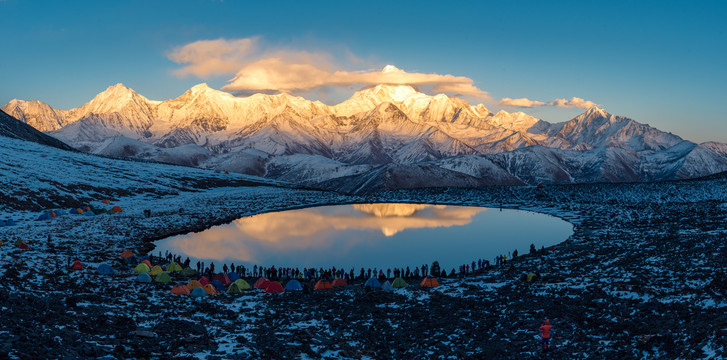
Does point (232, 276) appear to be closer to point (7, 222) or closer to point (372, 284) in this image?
point (372, 284)

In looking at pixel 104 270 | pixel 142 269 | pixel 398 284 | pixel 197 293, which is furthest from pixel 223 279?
pixel 398 284

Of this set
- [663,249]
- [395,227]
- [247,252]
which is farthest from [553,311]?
[395,227]

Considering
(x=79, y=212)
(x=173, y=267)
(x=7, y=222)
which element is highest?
(x=79, y=212)

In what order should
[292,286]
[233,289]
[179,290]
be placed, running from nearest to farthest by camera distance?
[179,290], [233,289], [292,286]

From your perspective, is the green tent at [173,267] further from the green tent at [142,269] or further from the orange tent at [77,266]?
the orange tent at [77,266]

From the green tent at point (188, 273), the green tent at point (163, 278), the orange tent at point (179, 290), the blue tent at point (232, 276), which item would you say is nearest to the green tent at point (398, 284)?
the blue tent at point (232, 276)

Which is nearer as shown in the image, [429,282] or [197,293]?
[197,293]

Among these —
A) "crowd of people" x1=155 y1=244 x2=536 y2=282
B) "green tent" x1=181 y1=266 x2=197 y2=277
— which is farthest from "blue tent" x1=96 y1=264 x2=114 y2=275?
"crowd of people" x1=155 y1=244 x2=536 y2=282
